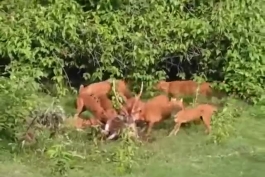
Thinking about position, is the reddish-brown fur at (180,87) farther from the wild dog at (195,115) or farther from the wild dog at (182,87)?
the wild dog at (195,115)

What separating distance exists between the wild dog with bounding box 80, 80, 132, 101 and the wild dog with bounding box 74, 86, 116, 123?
0.22 feet

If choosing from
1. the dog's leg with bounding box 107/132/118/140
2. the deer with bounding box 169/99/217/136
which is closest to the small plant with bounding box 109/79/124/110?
the dog's leg with bounding box 107/132/118/140

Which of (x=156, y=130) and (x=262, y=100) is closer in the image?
(x=156, y=130)

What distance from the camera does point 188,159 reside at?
5.91 meters

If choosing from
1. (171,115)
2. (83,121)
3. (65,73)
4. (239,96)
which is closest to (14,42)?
(65,73)

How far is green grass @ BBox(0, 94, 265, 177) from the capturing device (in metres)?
5.61

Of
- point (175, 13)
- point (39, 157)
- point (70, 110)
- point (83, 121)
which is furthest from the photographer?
point (175, 13)

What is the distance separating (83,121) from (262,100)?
165 centimetres

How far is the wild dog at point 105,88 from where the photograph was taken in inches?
270

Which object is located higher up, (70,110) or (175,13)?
(175,13)

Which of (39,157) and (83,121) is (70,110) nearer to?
(83,121)

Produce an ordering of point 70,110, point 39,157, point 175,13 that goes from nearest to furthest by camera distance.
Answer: point 39,157
point 70,110
point 175,13

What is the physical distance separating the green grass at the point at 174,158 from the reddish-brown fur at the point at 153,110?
132 millimetres

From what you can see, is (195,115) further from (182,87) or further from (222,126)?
(182,87)
